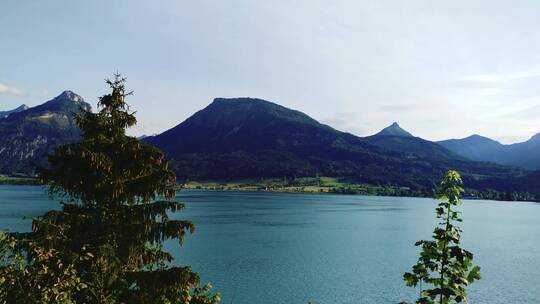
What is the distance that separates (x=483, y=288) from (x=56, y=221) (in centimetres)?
6467

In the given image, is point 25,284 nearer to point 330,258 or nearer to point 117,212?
point 117,212

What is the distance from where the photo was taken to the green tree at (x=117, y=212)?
15.1m

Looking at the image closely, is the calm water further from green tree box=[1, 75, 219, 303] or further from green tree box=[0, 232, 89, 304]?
green tree box=[0, 232, 89, 304]

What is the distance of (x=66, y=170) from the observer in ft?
54.1

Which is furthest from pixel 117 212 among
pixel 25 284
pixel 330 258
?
pixel 330 258

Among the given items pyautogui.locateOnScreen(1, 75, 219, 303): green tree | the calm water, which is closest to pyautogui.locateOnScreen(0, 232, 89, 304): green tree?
pyautogui.locateOnScreen(1, 75, 219, 303): green tree

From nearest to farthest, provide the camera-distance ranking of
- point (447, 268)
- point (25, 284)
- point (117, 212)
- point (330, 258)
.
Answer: point (25, 284) < point (447, 268) < point (117, 212) < point (330, 258)

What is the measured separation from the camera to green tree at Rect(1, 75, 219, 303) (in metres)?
15.1

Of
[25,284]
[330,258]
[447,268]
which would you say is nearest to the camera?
→ [25,284]

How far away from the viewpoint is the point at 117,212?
16.5 meters

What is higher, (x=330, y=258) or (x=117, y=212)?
(x=117, y=212)

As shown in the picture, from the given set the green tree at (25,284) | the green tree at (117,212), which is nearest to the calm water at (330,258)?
the green tree at (117,212)

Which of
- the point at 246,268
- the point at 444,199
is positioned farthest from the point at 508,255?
the point at 444,199

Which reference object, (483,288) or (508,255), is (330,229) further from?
(483,288)
